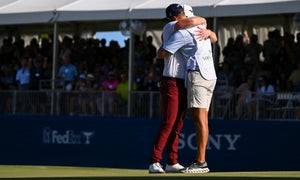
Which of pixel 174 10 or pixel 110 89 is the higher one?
pixel 174 10

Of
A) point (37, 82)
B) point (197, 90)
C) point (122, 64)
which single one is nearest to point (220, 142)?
point (122, 64)

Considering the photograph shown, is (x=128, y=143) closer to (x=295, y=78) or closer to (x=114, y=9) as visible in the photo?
(x=114, y=9)

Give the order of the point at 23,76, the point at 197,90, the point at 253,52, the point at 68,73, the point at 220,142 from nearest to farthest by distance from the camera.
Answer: the point at 197,90 → the point at 220,142 → the point at 253,52 → the point at 68,73 → the point at 23,76

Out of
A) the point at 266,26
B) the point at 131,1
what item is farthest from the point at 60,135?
the point at 266,26

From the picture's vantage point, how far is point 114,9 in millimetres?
19172

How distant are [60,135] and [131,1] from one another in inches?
124

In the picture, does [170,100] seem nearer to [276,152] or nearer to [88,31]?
[276,152]

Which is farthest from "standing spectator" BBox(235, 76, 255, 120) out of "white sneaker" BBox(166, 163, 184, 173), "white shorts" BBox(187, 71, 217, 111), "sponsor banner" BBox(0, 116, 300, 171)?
"white shorts" BBox(187, 71, 217, 111)

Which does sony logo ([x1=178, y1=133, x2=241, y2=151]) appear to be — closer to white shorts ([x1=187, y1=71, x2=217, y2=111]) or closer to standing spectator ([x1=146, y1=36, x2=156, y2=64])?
standing spectator ([x1=146, y1=36, x2=156, y2=64])

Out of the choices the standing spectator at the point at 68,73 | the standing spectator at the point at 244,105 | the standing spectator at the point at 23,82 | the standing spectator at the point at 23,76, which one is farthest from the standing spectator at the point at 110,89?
the standing spectator at the point at 244,105

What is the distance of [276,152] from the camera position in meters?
16.7

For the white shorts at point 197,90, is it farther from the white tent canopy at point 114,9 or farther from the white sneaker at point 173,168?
the white tent canopy at point 114,9

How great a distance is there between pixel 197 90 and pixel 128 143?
8.20 meters

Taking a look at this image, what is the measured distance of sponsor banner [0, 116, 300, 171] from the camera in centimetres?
1666
